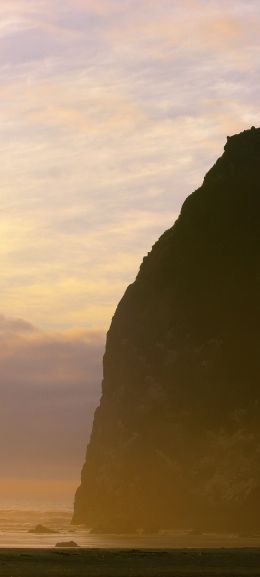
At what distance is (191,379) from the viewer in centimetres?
14088

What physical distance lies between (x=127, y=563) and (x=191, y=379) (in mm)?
82950

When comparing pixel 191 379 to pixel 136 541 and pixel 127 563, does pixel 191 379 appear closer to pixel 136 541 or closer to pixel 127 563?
pixel 136 541

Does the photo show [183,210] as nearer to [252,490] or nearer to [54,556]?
[252,490]

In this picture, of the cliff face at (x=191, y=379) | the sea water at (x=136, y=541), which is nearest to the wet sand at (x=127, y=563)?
the sea water at (x=136, y=541)

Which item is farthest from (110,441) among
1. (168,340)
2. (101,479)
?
(168,340)

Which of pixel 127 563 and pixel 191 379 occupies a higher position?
pixel 191 379

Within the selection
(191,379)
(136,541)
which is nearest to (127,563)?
(136,541)

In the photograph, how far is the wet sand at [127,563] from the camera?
5134cm

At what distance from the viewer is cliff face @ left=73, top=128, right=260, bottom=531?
13075 cm

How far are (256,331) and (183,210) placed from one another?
2397 centimetres

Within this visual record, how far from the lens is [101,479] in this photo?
142500mm

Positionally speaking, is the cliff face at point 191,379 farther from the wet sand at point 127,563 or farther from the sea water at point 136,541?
the wet sand at point 127,563

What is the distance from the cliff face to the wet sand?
59.2 m

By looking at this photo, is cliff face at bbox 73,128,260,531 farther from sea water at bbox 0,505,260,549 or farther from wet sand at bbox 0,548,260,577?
wet sand at bbox 0,548,260,577
